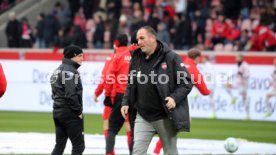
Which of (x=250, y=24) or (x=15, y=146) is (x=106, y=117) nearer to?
(x=15, y=146)

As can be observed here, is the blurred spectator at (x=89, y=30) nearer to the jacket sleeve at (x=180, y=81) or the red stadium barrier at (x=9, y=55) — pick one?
the red stadium barrier at (x=9, y=55)

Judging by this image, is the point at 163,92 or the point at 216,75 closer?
the point at 163,92

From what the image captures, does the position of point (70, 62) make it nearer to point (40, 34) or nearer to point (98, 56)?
point (98, 56)

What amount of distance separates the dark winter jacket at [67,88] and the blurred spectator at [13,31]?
20221 mm

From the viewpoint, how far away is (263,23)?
30594 mm

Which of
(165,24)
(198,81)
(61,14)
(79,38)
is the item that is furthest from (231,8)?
(198,81)

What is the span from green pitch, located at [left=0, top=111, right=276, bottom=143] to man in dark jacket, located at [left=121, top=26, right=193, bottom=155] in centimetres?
917

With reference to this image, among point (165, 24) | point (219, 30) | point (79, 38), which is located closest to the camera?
point (219, 30)

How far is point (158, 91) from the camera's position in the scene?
11.7 metres

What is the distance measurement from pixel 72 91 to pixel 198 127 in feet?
37.2

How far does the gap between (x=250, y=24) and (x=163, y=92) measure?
2001 cm

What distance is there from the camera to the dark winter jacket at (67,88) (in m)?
13.1

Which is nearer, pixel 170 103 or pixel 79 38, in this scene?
pixel 170 103

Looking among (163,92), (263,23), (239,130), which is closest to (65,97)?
(163,92)
